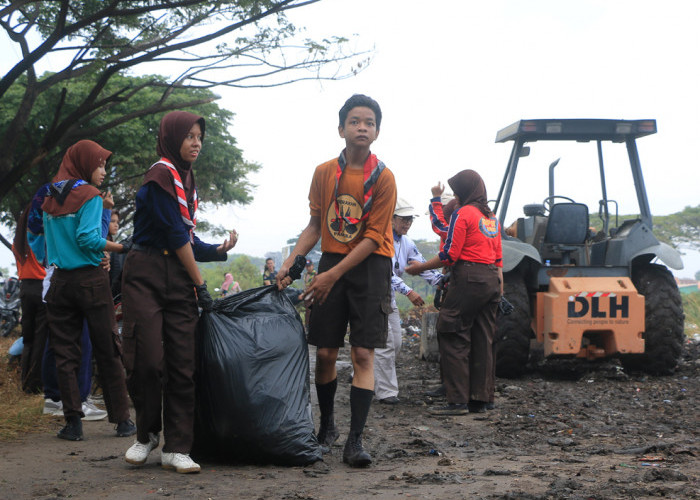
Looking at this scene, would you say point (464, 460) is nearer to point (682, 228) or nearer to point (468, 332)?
point (468, 332)

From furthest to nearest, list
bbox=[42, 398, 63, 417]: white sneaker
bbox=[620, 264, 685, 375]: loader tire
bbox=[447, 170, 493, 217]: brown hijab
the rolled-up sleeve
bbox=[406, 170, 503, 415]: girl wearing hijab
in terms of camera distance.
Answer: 1. bbox=[620, 264, 685, 375]: loader tire
2. bbox=[447, 170, 493, 217]: brown hijab
3. bbox=[406, 170, 503, 415]: girl wearing hijab
4. bbox=[42, 398, 63, 417]: white sneaker
5. the rolled-up sleeve

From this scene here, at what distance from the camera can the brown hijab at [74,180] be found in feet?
15.5

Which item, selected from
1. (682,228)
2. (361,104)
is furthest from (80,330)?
(682,228)

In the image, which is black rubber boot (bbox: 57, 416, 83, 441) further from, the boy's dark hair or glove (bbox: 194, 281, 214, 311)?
the boy's dark hair

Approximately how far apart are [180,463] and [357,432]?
862mm

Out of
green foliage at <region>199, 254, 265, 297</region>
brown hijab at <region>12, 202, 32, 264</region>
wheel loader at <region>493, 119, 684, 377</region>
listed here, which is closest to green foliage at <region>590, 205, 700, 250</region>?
green foliage at <region>199, 254, 265, 297</region>

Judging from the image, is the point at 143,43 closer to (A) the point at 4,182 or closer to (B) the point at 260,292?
(A) the point at 4,182

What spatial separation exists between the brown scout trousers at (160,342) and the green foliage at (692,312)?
11467mm

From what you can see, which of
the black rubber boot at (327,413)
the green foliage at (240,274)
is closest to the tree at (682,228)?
the green foliage at (240,274)

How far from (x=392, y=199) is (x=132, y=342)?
1456mm

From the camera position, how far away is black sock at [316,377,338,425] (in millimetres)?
4418

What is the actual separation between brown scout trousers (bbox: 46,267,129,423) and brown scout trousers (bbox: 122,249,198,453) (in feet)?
3.28

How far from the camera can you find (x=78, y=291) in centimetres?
475

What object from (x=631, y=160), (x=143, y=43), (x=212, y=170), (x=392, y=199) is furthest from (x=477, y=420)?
(x=212, y=170)
